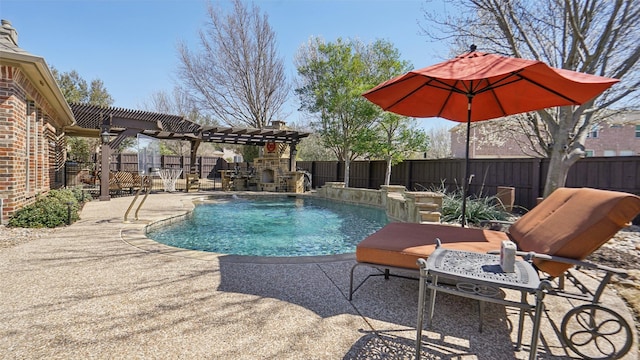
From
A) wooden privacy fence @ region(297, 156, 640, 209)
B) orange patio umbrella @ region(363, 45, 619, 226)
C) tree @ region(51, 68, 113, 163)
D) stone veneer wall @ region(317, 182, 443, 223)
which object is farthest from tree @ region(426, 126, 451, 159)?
orange patio umbrella @ region(363, 45, 619, 226)

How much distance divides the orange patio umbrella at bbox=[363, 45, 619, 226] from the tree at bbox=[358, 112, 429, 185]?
7789 mm

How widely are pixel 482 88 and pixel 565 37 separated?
349cm

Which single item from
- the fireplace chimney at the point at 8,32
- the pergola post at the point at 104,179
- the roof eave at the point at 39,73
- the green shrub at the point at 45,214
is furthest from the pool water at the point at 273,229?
the fireplace chimney at the point at 8,32

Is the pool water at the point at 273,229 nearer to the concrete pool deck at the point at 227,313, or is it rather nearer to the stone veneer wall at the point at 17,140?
the concrete pool deck at the point at 227,313

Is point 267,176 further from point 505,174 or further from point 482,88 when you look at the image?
point 482,88

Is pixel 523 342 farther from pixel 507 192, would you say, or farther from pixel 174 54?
pixel 174 54

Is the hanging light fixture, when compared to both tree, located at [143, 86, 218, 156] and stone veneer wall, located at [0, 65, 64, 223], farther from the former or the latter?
tree, located at [143, 86, 218, 156]

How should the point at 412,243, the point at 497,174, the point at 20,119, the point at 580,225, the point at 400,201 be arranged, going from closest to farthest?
the point at 580,225 → the point at 412,243 → the point at 20,119 → the point at 400,201 → the point at 497,174

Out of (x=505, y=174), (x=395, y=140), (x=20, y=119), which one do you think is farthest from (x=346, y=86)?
(x=20, y=119)

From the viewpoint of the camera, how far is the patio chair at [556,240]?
205cm

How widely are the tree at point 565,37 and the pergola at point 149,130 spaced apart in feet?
26.0

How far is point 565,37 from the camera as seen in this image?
597cm

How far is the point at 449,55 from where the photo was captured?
9.41m

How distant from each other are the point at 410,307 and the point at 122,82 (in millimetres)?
22919
